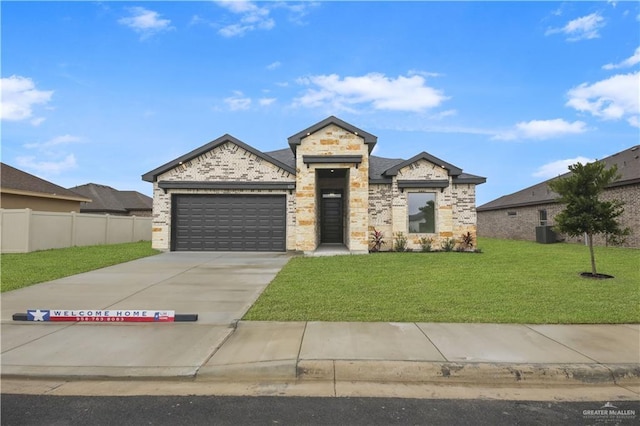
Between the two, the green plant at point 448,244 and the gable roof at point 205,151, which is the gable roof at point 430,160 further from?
the gable roof at point 205,151

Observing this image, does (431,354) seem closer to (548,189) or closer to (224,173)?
(224,173)

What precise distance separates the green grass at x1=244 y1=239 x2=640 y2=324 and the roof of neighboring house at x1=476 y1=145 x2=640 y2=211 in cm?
439

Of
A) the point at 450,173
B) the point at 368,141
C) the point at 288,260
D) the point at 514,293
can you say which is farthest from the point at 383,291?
the point at 450,173

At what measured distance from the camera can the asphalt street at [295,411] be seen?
323 centimetres

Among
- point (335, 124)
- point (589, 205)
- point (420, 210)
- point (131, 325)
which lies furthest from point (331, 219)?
point (131, 325)

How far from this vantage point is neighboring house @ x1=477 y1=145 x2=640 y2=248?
1739 centimetres

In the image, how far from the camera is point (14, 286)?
27.5 ft

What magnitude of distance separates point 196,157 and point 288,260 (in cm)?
704

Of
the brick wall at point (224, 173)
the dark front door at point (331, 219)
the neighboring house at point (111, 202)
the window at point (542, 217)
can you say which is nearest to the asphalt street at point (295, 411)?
the brick wall at point (224, 173)

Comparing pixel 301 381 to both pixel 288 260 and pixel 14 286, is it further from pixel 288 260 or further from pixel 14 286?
pixel 288 260

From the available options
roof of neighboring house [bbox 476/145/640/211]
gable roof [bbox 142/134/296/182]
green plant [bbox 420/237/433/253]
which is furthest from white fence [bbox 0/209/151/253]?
roof of neighboring house [bbox 476/145/640/211]

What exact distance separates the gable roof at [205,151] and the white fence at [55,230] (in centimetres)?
480

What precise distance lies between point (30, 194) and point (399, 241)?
2052cm

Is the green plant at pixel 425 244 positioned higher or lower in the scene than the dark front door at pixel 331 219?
lower
